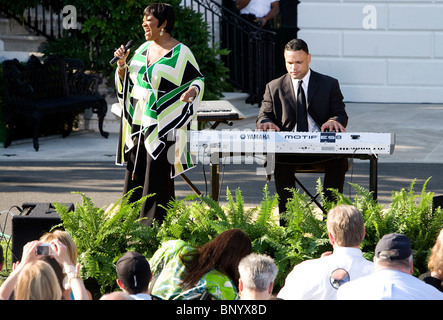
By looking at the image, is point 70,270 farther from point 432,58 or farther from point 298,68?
point 432,58

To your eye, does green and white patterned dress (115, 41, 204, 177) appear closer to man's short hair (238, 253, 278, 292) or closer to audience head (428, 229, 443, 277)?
audience head (428, 229, 443, 277)

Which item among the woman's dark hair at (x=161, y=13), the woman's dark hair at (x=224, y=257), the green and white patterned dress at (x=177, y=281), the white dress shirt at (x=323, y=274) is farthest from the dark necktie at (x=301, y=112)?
the white dress shirt at (x=323, y=274)

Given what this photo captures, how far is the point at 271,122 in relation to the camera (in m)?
7.74

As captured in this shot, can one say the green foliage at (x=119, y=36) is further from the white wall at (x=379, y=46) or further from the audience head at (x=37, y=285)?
the audience head at (x=37, y=285)

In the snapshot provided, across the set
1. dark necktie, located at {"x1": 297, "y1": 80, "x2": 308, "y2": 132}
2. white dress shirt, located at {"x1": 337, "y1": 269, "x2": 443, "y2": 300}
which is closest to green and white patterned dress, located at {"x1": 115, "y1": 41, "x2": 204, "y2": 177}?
dark necktie, located at {"x1": 297, "y1": 80, "x2": 308, "y2": 132}

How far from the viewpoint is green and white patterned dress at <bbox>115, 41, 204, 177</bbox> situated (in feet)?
24.7

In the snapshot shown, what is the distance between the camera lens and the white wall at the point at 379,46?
16.3m

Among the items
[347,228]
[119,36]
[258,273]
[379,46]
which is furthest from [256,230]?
[379,46]

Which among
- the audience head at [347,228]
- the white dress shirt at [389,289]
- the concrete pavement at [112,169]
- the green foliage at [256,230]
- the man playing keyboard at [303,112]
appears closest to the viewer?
the white dress shirt at [389,289]

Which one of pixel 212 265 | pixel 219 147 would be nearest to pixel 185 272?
pixel 212 265

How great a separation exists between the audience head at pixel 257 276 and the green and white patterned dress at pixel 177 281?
0.60m

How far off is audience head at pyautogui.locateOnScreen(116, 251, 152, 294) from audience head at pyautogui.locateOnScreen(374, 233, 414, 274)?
1.22m

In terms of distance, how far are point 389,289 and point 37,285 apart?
5.68 feet

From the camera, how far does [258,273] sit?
448 centimetres
